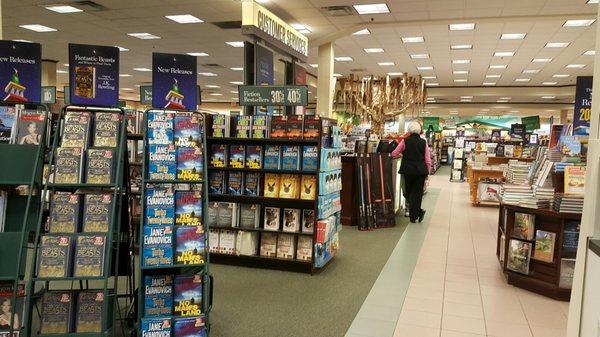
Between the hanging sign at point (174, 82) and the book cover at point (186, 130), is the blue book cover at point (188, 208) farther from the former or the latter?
the hanging sign at point (174, 82)

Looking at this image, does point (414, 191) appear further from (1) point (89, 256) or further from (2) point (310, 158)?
(1) point (89, 256)

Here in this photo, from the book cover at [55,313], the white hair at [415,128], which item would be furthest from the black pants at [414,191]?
the book cover at [55,313]

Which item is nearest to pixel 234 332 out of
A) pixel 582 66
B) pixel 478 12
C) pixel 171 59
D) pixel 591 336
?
pixel 171 59

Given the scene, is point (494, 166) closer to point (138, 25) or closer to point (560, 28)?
point (560, 28)

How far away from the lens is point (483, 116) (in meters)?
36.6

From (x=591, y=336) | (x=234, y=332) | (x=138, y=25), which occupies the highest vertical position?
(x=138, y=25)

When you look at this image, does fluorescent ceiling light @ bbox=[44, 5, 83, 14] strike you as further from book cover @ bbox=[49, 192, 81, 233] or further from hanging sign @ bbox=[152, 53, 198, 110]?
book cover @ bbox=[49, 192, 81, 233]

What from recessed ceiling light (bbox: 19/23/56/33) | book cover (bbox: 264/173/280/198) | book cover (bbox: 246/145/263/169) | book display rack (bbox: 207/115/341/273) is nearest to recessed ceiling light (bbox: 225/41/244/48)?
recessed ceiling light (bbox: 19/23/56/33)

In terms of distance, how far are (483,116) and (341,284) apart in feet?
116

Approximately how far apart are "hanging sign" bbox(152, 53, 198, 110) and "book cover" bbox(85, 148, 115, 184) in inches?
25.1

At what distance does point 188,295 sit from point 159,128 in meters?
1.23

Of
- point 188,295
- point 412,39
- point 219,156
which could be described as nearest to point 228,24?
point 412,39

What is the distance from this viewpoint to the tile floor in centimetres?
374

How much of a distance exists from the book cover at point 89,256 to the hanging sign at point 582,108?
5.23m
